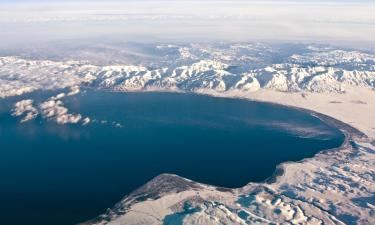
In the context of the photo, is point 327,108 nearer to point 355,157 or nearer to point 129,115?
point 355,157

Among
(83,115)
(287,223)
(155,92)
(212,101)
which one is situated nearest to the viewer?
(287,223)

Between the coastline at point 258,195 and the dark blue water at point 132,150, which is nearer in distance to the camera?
the coastline at point 258,195

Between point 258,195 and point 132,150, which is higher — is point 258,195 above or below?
below

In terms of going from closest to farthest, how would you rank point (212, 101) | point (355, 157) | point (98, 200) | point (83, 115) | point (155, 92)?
point (98, 200), point (355, 157), point (83, 115), point (212, 101), point (155, 92)

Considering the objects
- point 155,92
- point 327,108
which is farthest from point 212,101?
point 327,108

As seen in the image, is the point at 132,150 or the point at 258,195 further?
the point at 132,150

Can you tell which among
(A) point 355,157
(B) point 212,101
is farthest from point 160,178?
(B) point 212,101

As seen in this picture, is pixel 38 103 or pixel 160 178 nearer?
pixel 160 178

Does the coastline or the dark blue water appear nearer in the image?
the coastline
